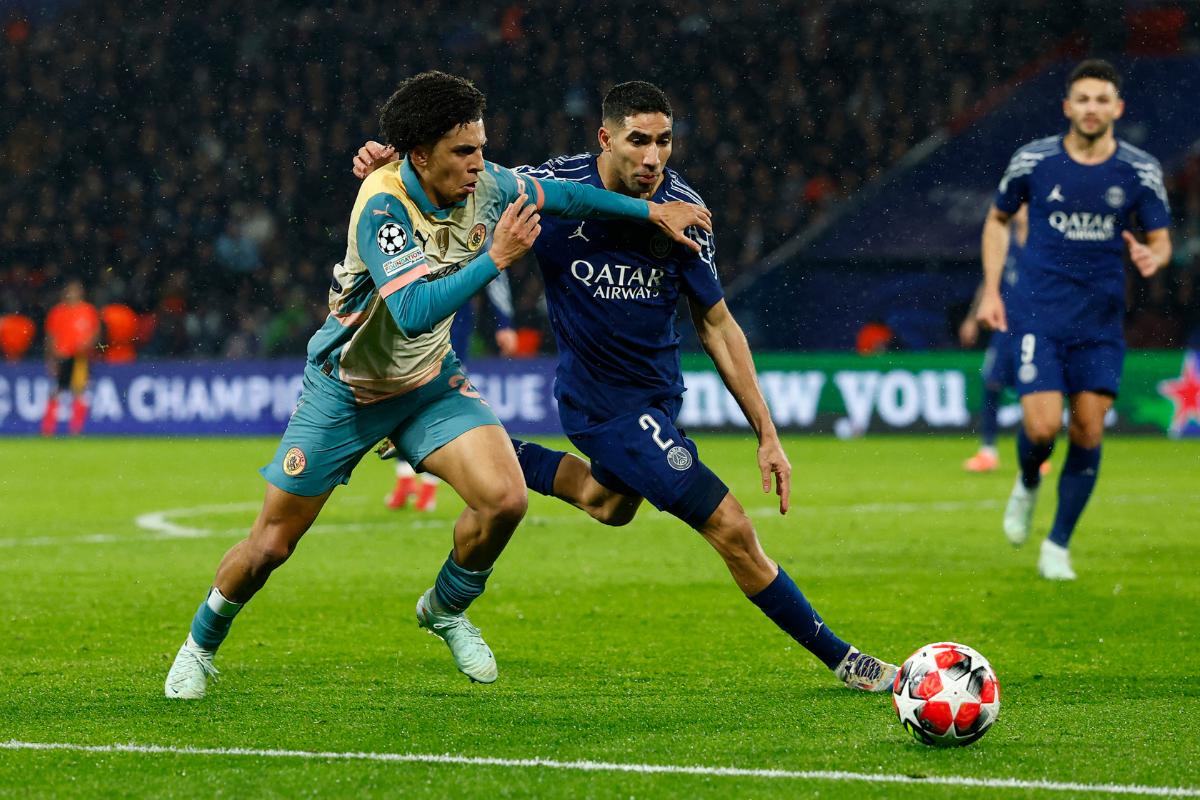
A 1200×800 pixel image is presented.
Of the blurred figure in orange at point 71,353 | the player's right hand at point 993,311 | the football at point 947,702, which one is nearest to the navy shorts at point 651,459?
the football at point 947,702

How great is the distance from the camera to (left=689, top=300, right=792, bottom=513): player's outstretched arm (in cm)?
553

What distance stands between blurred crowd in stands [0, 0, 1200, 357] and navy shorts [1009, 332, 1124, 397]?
1421 centimetres

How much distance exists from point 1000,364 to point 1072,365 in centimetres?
564

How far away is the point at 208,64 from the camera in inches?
1054

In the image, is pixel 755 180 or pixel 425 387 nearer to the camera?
pixel 425 387

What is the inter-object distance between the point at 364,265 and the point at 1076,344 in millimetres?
4291

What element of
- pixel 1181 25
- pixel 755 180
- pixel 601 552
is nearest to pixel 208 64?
pixel 755 180

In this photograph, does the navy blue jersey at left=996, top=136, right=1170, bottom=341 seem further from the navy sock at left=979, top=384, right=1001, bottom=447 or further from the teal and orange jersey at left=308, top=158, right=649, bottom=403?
the navy sock at left=979, top=384, right=1001, bottom=447

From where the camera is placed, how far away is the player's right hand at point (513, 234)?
4926 millimetres

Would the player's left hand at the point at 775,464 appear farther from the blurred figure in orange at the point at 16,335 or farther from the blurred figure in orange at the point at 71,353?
the blurred figure in orange at the point at 16,335

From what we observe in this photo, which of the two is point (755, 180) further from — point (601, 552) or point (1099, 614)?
point (1099, 614)

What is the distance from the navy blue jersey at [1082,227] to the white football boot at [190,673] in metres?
4.59

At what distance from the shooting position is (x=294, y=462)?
544cm

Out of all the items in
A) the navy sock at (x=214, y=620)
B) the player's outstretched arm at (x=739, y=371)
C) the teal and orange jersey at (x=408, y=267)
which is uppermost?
the teal and orange jersey at (x=408, y=267)
